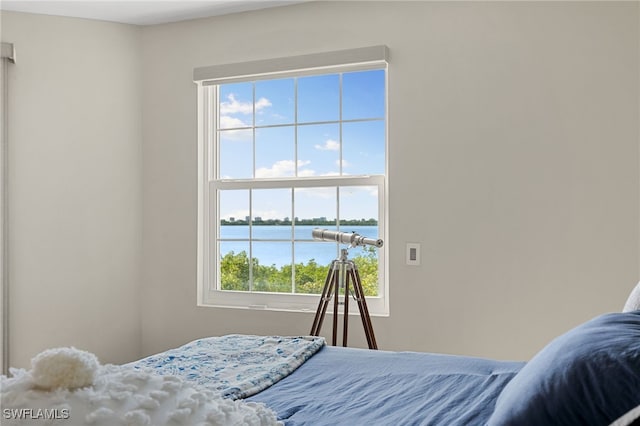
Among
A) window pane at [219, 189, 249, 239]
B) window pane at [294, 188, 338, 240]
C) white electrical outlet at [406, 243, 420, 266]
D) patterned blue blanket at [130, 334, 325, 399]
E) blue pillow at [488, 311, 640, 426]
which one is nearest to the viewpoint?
blue pillow at [488, 311, 640, 426]

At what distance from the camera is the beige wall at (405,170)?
3240 mm

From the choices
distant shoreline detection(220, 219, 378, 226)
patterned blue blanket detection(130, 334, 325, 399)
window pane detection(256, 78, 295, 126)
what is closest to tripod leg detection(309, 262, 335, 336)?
distant shoreline detection(220, 219, 378, 226)

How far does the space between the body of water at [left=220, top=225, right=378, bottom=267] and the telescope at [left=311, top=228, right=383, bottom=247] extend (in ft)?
0.84

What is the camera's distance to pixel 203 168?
4262mm

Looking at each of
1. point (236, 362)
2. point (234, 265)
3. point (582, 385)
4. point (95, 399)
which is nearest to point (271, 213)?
point (234, 265)

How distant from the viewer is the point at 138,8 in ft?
13.2

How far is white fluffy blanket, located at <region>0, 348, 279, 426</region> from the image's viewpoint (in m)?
1.13

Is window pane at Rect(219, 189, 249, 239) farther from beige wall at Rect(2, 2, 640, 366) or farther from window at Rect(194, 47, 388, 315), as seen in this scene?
beige wall at Rect(2, 2, 640, 366)

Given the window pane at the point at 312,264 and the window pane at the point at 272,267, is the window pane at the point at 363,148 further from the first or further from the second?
the window pane at the point at 272,267

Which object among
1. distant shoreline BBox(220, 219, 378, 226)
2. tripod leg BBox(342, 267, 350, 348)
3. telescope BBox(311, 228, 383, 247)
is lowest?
tripod leg BBox(342, 267, 350, 348)

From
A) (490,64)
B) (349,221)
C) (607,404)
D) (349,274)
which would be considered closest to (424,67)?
(490,64)

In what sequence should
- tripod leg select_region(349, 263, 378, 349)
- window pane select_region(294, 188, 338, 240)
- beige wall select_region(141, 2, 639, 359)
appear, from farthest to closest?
window pane select_region(294, 188, 338, 240), tripod leg select_region(349, 263, 378, 349), beige wall select_region(141, 2, 639, 359)

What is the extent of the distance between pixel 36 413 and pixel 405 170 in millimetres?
2790

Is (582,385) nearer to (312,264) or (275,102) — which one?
(312,264)
